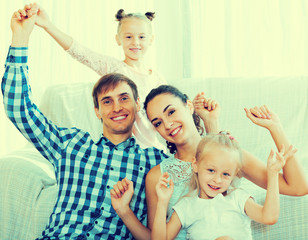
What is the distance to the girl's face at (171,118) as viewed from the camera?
5.10ft

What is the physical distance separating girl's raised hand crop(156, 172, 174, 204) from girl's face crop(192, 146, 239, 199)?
120 mm

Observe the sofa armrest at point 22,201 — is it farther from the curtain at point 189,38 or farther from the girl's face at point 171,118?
the curtain at point 189,38

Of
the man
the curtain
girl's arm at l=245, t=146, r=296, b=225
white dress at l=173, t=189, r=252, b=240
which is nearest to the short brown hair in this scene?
the man

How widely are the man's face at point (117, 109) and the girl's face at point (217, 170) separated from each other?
1.15 ft

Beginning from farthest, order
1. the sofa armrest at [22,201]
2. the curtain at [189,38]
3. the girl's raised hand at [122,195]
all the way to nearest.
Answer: the curtain at [189,38] → the sofa armrest at [22,201] → the girl's raised hand at [122,195]

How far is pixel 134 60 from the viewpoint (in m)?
2.21

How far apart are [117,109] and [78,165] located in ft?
0.83

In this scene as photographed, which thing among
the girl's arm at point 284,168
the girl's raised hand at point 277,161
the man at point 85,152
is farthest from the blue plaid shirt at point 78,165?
the girl's raised hand at point 277,161

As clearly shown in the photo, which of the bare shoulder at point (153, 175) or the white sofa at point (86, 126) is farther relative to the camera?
the white sofa at point (86, 126)

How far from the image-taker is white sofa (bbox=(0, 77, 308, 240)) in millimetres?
1786

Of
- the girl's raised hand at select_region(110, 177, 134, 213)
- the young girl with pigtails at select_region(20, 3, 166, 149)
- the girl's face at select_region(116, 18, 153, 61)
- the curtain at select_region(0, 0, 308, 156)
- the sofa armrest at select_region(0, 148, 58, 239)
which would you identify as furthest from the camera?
the curtain at select_region(0, 0, 308, 156)

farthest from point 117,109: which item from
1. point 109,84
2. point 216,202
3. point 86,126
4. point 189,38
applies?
point 189,38

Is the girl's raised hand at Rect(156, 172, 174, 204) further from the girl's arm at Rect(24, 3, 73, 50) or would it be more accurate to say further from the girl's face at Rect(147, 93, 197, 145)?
the girl's arm at Rect(24, 3, 73, 50)

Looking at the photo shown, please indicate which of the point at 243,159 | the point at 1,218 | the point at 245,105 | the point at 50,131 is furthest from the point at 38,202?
the point at 245,105
